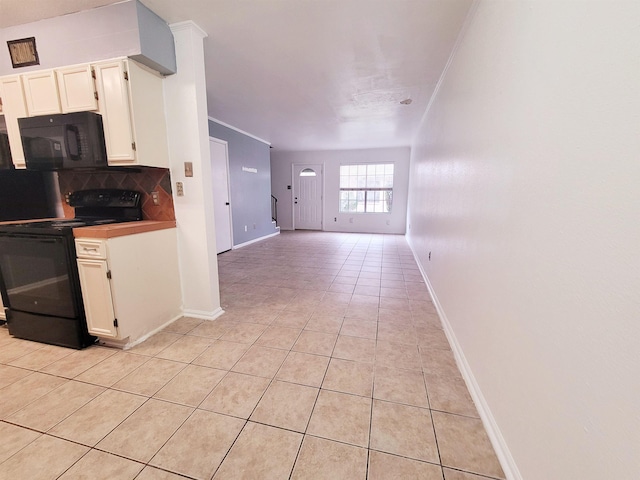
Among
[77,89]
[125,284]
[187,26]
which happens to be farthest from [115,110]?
[125,284]

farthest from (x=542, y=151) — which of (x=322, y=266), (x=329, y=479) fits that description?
(x=322, y=266)

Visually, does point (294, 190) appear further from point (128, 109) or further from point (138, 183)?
point (128, 109)

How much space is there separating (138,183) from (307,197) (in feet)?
19.7

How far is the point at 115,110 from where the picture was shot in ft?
6.31

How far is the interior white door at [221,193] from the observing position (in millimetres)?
4688

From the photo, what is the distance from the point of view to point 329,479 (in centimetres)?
106

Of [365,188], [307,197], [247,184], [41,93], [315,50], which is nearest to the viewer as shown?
[41,93]

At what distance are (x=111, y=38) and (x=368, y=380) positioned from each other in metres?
3.02

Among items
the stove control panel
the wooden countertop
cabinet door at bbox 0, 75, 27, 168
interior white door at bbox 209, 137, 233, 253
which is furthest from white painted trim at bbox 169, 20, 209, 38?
interior white door at bbox 209, 137, 233, 253

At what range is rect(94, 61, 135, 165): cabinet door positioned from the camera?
1.88m

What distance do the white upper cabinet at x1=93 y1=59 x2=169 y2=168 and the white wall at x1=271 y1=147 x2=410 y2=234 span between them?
19.9 feet

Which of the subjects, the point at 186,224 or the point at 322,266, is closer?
the point at 186,224

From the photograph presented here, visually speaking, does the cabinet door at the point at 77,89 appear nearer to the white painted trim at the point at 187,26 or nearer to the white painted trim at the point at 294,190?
the white painted trim at the point at 187,26

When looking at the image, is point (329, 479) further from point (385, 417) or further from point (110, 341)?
point (110, 341)
